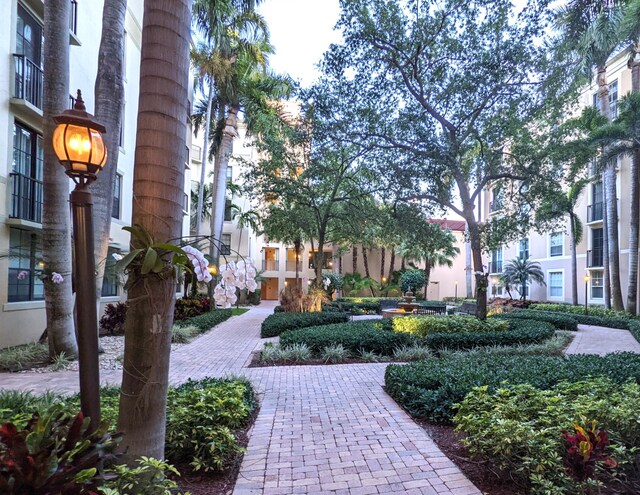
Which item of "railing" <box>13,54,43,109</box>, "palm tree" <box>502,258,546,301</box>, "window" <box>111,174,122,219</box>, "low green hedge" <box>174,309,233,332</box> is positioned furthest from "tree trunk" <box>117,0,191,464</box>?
"palm tree" <box>502,258,546,301</box>

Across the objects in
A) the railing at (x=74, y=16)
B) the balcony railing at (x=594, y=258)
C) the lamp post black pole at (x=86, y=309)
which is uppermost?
the railing at (x=74, y=16)

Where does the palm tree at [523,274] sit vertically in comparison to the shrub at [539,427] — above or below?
above

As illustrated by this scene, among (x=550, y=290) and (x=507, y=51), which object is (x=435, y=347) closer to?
(x=507, y=51)

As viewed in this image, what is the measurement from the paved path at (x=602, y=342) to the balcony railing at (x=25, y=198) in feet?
45.6

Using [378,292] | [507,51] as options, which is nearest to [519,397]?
[507,51]

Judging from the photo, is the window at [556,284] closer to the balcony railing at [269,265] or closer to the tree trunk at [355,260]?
the tree trunk at [355,260]

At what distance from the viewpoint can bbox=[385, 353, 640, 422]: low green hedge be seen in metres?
4.77

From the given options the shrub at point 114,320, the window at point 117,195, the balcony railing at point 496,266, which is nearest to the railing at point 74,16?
the window at point 117,195

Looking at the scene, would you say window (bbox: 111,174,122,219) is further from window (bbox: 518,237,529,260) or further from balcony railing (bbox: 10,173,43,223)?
window (bbox: 518,237,529,260)

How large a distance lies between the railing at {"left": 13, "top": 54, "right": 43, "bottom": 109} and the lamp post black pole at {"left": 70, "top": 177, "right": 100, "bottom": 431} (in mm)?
8990

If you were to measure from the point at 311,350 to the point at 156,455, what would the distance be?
252 inches

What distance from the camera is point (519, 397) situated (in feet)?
13.3

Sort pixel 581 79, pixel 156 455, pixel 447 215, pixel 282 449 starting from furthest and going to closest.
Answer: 1. pixel 447 215
2. pixel 581 79
3. pixel 282 449
4. pixel 156 455

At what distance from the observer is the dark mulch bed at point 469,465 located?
311 cm
